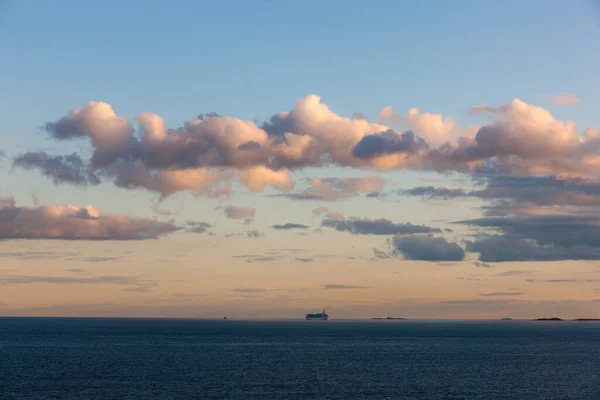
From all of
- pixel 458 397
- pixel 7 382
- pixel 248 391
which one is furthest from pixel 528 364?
pixel 7 382

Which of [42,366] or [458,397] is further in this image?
[42,366]

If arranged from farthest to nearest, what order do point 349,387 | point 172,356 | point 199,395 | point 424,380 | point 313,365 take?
point 172,356 → point 313,365 → point 424,380 → point 349,387 → point 199,395

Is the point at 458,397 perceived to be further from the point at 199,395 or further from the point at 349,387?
the point at 199,395

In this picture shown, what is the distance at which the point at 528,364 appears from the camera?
592 feet

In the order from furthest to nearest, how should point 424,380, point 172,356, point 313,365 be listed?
point 172,356 → point 313,365 → point 424,380

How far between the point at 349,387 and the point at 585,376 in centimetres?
5629

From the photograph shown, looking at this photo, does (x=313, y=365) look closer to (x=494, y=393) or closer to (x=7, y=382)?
(x=494, y=393)

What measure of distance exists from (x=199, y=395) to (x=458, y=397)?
41.5 meters

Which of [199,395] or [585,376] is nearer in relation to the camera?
[199,395]

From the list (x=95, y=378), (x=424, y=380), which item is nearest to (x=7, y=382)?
(x=95, y=378)

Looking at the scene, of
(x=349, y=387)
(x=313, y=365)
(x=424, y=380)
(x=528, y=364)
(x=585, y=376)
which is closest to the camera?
(x=349, y=387)

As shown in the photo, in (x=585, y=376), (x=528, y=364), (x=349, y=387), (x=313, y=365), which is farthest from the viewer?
(x=528, y=364)

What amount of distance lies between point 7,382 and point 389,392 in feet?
219

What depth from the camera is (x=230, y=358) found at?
189m
